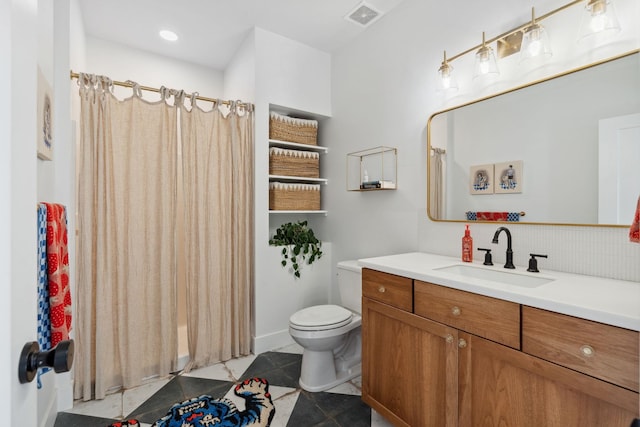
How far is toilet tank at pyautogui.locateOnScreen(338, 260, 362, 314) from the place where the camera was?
2.17 m

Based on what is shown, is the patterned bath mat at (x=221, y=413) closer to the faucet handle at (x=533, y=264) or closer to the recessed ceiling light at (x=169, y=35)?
the faucet handle at (x=533, y=264)

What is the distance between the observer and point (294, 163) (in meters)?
2.77

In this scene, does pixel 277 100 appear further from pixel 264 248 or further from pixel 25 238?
pixel 25 238

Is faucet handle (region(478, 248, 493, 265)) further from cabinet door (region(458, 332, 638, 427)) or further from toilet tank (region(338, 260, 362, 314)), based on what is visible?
toilet tank (region(338, 260, 362, 314))

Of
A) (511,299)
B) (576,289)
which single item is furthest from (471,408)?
(576,289)

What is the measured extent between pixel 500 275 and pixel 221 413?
5.58 ft

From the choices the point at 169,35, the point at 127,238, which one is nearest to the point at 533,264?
the point at 127,238

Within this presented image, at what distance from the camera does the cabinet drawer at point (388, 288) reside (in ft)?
4.89

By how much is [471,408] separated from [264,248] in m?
1.78

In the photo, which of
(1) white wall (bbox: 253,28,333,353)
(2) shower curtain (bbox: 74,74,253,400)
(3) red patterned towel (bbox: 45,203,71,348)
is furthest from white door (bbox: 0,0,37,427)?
(1) white wall (bbox: 253,28,333,353)

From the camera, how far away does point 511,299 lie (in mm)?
1104

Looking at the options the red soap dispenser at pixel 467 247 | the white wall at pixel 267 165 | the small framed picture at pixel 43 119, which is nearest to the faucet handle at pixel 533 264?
the red soap dispenser at pixel 467 247

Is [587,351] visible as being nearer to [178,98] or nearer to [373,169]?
[373,169]

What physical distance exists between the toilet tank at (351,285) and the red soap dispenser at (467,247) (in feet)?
2.25
